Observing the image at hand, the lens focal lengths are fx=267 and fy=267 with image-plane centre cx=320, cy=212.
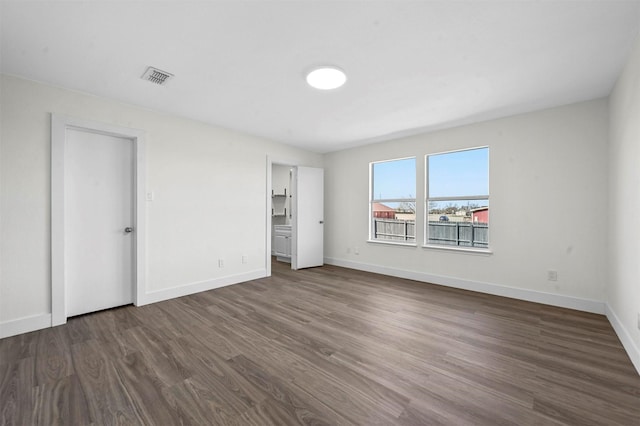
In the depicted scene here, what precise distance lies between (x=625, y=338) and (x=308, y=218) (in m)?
4.50

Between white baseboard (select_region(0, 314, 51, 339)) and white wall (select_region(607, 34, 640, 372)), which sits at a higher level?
Answer: white wall (select_region(607, 34, 640, 372))

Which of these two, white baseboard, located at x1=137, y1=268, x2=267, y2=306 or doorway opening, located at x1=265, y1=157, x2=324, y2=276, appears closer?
white baseboard, located at x1=137, y1=268, x2=267, y2=306

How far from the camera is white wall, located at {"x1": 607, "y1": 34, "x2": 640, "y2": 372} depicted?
82.0 inches

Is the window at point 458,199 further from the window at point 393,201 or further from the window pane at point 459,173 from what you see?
the window at point 393,201

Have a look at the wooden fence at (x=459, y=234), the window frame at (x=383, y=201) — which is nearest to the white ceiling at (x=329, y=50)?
the window frame at (x=383, y=201)

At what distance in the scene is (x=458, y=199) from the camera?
4.17m

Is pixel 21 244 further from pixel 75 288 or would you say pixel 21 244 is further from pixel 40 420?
pixel 40 420

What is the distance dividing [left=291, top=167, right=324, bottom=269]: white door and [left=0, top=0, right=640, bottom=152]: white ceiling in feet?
7.16

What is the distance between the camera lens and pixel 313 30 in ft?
6.41

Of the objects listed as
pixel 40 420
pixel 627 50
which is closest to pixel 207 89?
pixel 40 420

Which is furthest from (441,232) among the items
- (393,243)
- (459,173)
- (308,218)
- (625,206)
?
(308,218)

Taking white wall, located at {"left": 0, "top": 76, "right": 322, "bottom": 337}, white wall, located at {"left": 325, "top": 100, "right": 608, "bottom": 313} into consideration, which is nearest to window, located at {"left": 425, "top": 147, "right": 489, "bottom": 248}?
white wall, located at {"left": 325, "top": 100, "right": 608, "bottom": 313}

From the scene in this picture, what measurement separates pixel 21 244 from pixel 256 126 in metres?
2.99

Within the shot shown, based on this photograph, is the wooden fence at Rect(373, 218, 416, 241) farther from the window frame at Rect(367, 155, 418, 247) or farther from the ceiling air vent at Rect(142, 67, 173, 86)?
the ceiling air vent at Rect(142, 67, 173, 86)
